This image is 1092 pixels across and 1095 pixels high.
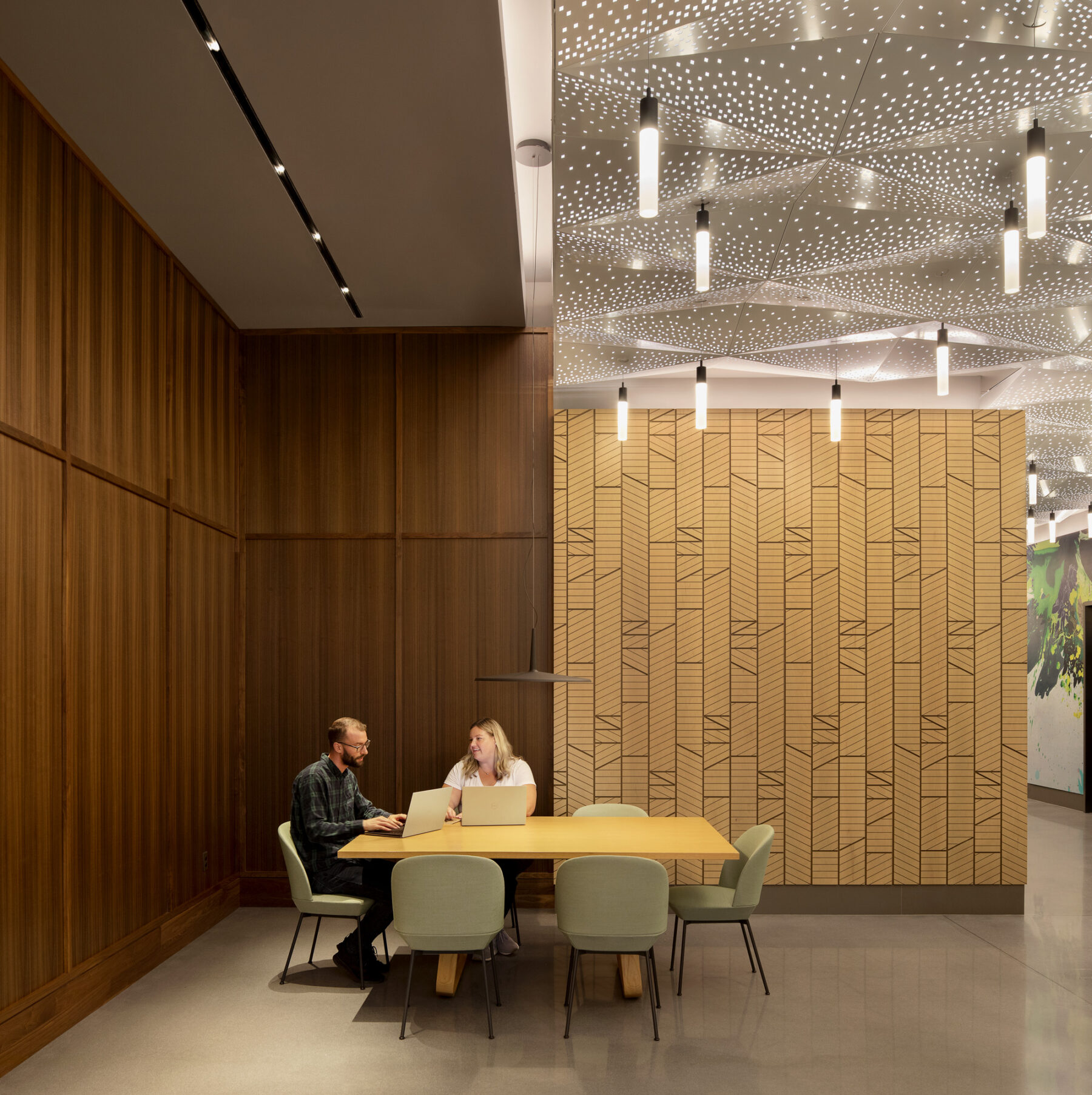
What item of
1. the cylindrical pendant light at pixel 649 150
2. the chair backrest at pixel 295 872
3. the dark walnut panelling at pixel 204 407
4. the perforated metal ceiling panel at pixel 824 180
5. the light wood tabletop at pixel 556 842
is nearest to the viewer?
the cylindrical pendant light at pixel 649 150

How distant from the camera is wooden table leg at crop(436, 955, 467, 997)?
5020 millimetres

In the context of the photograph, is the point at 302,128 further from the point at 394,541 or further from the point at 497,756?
the point at 497,756

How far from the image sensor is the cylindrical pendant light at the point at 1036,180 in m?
3.24

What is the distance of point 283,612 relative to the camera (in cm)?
717

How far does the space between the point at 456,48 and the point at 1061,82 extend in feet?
7.50

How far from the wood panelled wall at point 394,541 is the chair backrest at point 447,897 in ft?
8.51

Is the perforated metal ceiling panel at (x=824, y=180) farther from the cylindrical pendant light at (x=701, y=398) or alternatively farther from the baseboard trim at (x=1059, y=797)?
the baseboard trim at (x=1059, y=797)

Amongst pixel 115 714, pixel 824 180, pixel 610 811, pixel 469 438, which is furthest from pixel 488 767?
pixel 824 180

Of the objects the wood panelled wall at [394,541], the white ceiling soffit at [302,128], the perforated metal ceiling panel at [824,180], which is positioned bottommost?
the wood panelled wall at [394,541]

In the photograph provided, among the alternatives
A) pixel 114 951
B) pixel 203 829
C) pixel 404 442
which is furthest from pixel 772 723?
pixel 114 951

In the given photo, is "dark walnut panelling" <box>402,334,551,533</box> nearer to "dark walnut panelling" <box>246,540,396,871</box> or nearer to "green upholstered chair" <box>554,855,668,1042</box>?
"dark walnut panelling" <box>246,540,396,871</box>

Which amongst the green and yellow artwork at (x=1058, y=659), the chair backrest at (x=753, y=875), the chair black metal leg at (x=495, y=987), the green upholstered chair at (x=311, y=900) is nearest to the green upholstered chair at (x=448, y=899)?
the chair black metal leg at (x=495, y=987)

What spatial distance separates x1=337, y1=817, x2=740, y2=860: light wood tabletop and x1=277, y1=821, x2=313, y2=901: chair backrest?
10.3 inches

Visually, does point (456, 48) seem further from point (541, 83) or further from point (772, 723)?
point (772, 723)
